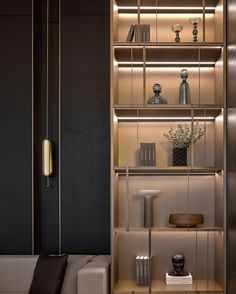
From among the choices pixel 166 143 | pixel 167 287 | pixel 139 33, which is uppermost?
pixel 139 33

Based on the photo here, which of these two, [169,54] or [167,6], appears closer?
[169,54]

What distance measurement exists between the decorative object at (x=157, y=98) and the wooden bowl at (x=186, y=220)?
1.05 metres

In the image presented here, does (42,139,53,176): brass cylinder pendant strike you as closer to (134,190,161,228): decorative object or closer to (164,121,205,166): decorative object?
(134,190,161,228): decorative object

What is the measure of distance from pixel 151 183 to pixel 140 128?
551 mm

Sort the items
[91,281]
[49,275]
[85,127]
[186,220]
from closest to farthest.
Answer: [91,281] → [49,275] → [186,220] → [85,127]

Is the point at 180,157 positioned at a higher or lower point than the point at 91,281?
higher

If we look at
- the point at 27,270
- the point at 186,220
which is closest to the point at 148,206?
the point at 186,220

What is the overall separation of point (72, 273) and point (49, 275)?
0.22m

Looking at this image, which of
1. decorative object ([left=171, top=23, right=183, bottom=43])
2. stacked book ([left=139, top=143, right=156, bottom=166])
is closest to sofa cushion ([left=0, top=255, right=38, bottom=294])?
stacked book ([left=139, top=143, right=156, bottom=166])

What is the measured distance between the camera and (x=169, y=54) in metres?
5.04

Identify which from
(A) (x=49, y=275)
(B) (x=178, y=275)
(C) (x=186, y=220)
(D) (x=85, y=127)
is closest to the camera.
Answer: (A) (x=49, y=275)

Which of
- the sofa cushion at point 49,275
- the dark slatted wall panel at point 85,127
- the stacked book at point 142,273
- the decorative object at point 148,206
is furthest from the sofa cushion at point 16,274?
the decorative object at point 148,206

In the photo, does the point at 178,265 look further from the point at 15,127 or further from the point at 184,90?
the point at 15,127

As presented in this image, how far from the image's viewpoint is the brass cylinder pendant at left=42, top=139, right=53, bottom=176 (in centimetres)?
525
